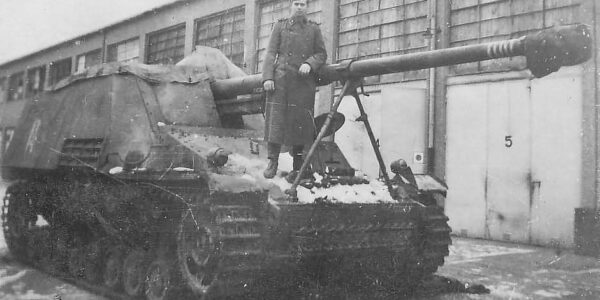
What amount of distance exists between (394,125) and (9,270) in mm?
7448

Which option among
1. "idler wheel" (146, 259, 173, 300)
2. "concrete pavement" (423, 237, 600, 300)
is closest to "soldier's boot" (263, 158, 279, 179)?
"idler wheel" (146, 259, 173, 300)

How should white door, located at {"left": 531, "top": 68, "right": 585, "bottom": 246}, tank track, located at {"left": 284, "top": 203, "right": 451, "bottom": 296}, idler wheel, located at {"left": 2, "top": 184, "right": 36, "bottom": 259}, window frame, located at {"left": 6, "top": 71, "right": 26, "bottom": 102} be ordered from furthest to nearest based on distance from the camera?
window frame, located at {"left": 6, "top": 71, "right": 26, "bottom": 102}, white door, located at {"left": 531, "top": 68, "right": 585, "bottom": 246}, idler wheel, located at {"left": 2, "top": 184, "right": 36, "bottom": 259}, tank track, located at {"left": 284, "top": 203, "right": 451, "bottom": 296}

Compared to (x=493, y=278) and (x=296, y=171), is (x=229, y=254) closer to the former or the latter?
(x=296, y=171)

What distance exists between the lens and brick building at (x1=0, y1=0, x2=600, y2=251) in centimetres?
966

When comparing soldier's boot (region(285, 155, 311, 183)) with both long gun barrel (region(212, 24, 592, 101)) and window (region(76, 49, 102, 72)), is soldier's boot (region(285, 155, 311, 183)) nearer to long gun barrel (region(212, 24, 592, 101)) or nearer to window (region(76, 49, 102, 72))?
long gun barrel (region(212, 24, 592, 101))

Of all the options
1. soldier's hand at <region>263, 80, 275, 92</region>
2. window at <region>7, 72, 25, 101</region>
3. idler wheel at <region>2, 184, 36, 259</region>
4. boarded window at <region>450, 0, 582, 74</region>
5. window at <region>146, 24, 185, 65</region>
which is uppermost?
window at <region>146, 24, 185, 65</region>

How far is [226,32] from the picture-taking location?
16750mm

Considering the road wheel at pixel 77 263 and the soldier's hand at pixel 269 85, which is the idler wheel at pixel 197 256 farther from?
the road wheel at pixel 77 263

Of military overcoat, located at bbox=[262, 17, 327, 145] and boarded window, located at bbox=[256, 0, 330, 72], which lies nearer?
military overcoat, located at bbox=[262, 17, 327, 145]

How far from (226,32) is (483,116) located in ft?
28.3

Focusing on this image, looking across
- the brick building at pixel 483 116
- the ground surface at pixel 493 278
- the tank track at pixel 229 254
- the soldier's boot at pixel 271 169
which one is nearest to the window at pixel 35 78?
the brick building at pixel 483 116

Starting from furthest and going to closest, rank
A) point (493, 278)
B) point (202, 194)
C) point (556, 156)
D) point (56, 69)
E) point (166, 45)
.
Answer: point (56, 69) < point (166, 45) < point (556, 156) < point (493, 278) < point (202, 194)

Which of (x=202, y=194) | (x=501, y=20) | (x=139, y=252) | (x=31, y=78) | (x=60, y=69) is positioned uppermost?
(x=60, y=69)

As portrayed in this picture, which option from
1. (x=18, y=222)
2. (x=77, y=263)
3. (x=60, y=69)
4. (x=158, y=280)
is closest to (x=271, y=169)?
(x=158, y=280)
